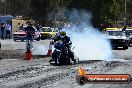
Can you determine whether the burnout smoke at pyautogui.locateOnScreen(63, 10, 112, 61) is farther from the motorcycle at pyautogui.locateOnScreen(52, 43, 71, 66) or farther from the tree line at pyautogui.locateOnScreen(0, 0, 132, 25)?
the tree line at pyautogui.locateOnScreen(0, 0, 132, 25)

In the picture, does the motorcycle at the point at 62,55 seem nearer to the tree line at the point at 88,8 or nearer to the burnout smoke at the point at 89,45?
the burnout smoke at the point at 89,45

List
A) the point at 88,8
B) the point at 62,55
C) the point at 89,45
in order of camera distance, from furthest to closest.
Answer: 1. the point at 88,8
2. the point at 89,45
3. the point at 62,55

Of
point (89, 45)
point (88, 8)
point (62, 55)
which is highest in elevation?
point (88, 8)

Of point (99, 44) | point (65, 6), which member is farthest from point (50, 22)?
point (99, 44)

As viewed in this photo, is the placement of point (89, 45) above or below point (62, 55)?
below

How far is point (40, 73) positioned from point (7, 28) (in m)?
33.9

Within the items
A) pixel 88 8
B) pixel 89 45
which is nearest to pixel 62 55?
pixel 89 45

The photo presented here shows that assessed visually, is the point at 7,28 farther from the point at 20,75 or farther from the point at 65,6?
the point at 20,75

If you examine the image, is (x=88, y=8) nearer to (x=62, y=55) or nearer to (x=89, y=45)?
(x=89, y=45)

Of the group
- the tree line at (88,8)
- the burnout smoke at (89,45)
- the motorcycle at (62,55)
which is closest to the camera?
the motorcycle at (62,55)

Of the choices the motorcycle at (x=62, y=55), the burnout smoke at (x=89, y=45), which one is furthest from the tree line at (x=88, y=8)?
the motorcycle at (x=62, y=55)

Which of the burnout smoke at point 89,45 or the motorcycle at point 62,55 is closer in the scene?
the motorcycle at point 62,55

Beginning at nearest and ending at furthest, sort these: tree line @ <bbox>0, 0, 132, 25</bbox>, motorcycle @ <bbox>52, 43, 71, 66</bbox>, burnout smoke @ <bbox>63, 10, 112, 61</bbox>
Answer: motorcycle @ <bbox>52, 43, 71, 66</bbox> < burnout smoke @ <bbox>63, 10, 112, 61</bbox> < tree line @ <bbox>0, 0, 132, 25</bbox>

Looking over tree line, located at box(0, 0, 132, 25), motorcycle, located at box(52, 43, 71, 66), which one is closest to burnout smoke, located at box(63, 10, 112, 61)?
motorcycle, located at box(52, 43, 71, 66)
